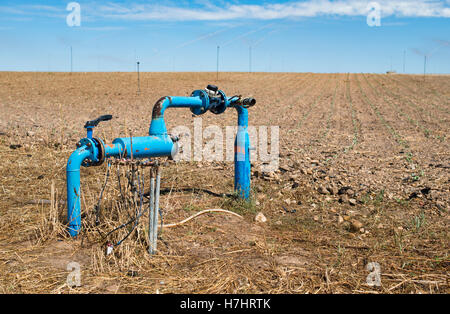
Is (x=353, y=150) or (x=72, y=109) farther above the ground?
(x=72, y=109)

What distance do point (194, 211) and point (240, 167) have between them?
76cm

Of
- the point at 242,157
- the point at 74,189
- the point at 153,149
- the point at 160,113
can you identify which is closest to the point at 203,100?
the point at 160,113

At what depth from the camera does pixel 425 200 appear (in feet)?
15.1

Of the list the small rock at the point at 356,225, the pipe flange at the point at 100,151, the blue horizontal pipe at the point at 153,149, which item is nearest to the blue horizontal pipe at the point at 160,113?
the blue horizontal pipe at the point at 153,149

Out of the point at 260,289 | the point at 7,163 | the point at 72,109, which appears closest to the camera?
the point at 260,289

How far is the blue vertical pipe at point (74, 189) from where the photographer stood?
336 cm

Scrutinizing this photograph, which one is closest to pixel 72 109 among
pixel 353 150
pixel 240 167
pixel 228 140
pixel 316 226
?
pixel 228 140

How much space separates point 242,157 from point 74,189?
1902mm

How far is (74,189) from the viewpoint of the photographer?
339 cm

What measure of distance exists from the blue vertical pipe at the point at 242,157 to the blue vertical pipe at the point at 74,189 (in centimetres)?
176

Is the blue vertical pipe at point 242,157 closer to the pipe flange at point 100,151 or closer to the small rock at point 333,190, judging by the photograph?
the small rock at point 333,190

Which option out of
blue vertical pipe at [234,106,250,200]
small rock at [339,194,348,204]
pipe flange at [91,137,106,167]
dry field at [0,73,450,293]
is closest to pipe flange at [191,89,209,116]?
blue vertical pipe at [234,106,250,200]

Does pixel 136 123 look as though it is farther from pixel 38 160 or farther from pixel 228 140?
pixel 38 160

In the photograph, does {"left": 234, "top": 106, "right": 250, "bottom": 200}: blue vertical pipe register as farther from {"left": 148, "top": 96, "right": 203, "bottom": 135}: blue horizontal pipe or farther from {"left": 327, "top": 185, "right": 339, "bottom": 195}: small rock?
{"left": 327, "top": 185, "right": 339, "bottom": 195}: small rock
